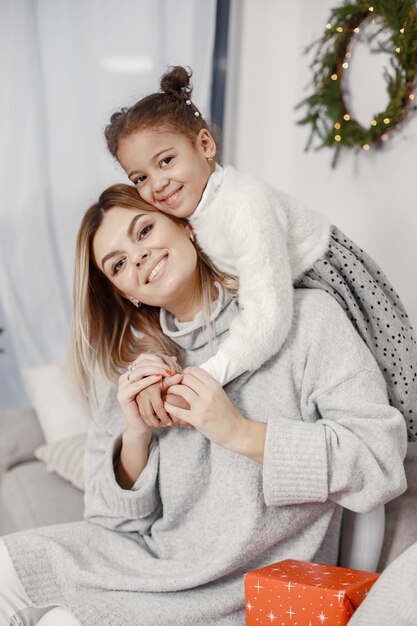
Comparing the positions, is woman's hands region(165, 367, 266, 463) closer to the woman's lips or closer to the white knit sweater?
the white knit sweater

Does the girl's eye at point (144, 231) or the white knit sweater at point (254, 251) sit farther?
the girl's eye at point (144, 231)

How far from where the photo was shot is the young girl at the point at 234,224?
1.48 meters

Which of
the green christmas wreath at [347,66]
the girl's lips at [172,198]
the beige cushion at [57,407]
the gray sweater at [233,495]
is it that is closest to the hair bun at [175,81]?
the girl's lips at [172,198]

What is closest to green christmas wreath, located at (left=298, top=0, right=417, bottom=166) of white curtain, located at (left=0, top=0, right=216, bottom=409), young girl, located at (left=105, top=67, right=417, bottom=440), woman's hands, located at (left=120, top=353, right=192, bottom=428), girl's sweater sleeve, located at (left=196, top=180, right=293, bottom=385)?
white curtain, located at (left=0, top=0, right=216, bottom=409)

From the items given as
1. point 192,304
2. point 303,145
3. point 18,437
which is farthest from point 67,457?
point 303,145

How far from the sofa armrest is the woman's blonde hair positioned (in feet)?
2.80

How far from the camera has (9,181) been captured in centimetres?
315

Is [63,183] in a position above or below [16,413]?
above

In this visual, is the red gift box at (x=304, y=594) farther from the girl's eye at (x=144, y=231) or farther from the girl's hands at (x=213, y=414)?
the girl's eye at (x=144, y=231)

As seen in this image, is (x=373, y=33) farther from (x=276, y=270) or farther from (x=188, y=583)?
(x=188, y=583)

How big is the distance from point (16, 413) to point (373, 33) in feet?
5.60

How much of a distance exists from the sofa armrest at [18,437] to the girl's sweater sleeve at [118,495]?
831 millimetres

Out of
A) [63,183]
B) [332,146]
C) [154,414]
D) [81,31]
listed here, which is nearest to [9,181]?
[63,183]

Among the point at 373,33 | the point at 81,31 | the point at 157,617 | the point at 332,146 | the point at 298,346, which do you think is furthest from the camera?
the point at 81,31
